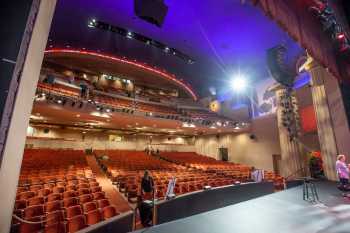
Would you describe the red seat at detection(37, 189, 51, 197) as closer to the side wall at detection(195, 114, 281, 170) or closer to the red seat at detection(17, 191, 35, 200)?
the red seat at detection(17, 191, 35, 200)

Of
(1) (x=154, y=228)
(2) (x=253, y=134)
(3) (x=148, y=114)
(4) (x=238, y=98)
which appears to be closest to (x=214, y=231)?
(1) (x=154, y=228)

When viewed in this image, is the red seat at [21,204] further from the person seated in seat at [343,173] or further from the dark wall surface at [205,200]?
the person seated in seat at [343,173]

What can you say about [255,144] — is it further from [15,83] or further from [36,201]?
[15,83]

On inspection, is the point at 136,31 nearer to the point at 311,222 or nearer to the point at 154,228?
the point at 154,228

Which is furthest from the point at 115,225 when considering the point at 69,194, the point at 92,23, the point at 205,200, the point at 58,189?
the point at 92,23

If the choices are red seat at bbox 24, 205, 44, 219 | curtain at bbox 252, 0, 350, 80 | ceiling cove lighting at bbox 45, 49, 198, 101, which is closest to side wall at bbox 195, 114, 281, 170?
ceiling cove lighting at bbox 45, 49, 198, 101

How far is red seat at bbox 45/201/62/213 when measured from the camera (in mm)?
3341

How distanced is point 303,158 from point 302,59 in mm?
5070

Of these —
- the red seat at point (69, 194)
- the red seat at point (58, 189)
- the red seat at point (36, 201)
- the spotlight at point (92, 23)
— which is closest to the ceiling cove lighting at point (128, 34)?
the spotlight at point (92, 23)

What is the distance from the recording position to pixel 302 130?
9.87 m

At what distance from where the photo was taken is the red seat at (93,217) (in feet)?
10.1

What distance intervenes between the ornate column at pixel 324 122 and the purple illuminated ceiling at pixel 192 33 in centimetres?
205

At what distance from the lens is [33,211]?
3148 mm

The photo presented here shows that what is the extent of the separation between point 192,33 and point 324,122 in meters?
6.83
